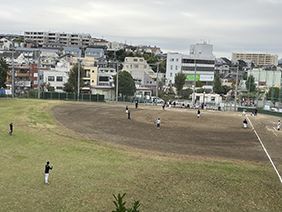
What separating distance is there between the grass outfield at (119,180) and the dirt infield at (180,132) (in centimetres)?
298

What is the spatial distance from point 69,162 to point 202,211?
1163 cm

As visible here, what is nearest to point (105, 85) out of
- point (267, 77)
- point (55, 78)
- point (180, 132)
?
point (55, 78)

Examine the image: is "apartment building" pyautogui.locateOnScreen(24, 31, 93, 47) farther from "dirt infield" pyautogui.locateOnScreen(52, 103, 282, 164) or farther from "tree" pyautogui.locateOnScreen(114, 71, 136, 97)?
"dirt infield" pyautogui.locateOnScreen(52, 103, 282, 164)

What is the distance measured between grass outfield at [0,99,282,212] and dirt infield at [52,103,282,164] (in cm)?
298

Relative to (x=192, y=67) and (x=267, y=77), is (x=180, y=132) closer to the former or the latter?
(x=267, y=77)

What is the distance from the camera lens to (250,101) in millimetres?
59812

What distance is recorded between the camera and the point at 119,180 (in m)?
19.0

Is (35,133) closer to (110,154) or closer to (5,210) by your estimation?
(110,154)

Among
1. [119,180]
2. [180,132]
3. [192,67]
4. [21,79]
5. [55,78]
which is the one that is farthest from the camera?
[192,67]

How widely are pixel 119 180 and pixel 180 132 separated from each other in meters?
17.5

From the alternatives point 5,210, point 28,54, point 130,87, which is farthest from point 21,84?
point 5,210

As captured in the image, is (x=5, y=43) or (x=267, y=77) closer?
(x=267, y=77)

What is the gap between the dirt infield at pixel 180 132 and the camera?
28.3 m

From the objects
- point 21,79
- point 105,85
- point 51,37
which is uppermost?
point 51,37
